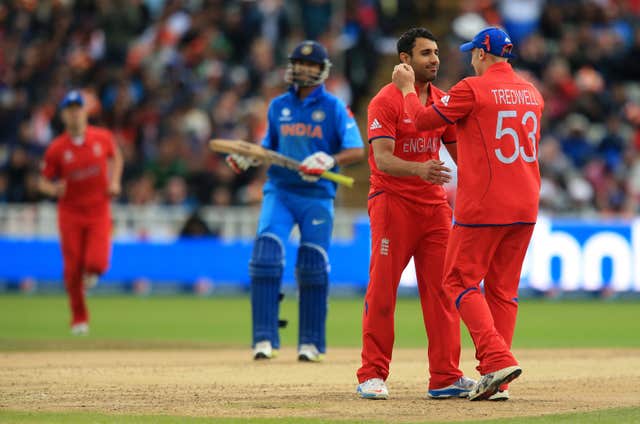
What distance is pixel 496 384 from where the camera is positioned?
920cm

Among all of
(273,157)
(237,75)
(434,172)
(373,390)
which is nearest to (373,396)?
(373,390)

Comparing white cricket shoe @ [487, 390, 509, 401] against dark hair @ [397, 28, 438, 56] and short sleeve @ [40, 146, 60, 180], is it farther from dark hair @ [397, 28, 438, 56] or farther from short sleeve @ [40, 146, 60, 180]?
short sleeve @ [40, 146, 60, 180]

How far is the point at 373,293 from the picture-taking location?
32.6 feet

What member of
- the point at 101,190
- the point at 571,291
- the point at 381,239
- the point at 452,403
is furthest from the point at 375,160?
the point at 571,291

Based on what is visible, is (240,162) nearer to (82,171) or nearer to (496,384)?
(82,171)

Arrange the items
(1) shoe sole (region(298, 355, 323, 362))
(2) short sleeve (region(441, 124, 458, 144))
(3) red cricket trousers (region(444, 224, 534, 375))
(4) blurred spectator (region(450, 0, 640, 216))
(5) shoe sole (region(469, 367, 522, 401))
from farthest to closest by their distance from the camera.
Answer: (4) blurred spectator (region(450, 0, 640, 216))
(1) shoe sole (region(298, 355, 323, 362))
(2) short sleeve (region(441, 124, 458, 144))
(3) red cricket trousers (region(444, 224, 534, 375))
(5) shoe sole (region(469, 367, 522, 401))

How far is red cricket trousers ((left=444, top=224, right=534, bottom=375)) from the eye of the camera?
922 cm

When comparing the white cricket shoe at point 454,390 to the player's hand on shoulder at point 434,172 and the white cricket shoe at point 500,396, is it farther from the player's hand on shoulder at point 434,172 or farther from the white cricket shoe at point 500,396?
the player's hand on shoulder at point 434,172

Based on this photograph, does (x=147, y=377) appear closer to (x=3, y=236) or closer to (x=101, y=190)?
(x=101, y=190)

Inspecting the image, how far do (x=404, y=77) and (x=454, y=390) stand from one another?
2402 mm

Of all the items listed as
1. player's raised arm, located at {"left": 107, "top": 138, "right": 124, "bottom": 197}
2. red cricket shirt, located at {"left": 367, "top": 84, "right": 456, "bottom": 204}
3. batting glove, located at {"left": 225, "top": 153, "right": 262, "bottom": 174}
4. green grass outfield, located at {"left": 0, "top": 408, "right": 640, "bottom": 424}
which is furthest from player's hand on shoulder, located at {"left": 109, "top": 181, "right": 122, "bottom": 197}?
green grass outfield, located at {"left": 0, "top": 408, "right": 640, "bottom": 424}

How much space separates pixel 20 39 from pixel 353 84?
7.77 meters

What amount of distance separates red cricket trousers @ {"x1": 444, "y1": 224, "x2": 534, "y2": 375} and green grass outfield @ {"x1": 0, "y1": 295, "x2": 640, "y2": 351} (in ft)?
19.0

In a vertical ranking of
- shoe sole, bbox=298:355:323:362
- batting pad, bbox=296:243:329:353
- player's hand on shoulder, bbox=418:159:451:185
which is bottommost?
shoe sole, bbox=298:355:323:362
